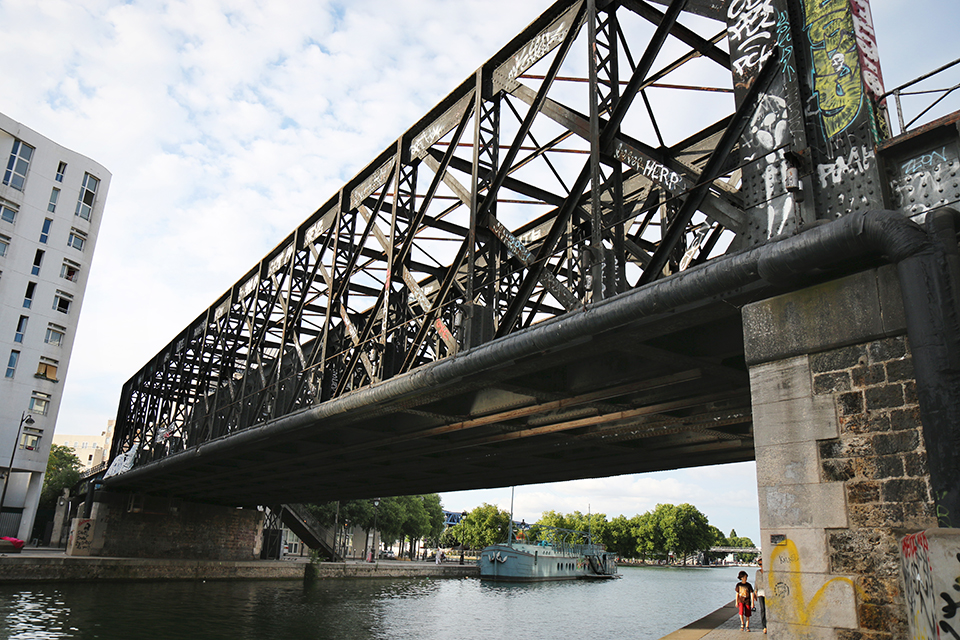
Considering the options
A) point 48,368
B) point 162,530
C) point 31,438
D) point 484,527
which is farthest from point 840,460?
point 484,527

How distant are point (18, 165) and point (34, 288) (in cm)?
A: 961

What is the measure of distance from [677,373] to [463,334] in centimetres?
357

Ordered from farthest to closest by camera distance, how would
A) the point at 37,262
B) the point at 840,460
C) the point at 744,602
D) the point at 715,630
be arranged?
the point at 37,262 < the point at 715,630 < the point at 744,602 < the point at 840,460

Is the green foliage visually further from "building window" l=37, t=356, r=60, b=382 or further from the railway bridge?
the railway bridge

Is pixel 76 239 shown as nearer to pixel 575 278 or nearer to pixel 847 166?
pixel 575 278

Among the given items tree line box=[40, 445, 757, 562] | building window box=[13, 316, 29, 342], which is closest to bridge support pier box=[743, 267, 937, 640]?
tree line box=[40, 445, 757, 562]

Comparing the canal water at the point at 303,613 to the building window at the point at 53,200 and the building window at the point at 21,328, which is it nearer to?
the building window at the point at 21,328

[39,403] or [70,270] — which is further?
[70,270]

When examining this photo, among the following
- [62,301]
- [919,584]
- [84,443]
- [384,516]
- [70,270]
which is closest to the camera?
[919,584]

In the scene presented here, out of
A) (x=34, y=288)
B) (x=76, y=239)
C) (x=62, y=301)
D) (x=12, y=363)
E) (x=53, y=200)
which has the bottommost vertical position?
(x=12, y=363)

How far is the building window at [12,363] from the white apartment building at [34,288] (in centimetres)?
6

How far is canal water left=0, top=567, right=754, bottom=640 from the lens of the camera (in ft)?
70.5

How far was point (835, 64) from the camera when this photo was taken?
7.18 metres

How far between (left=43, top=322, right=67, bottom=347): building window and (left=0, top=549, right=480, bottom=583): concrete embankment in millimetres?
17094
